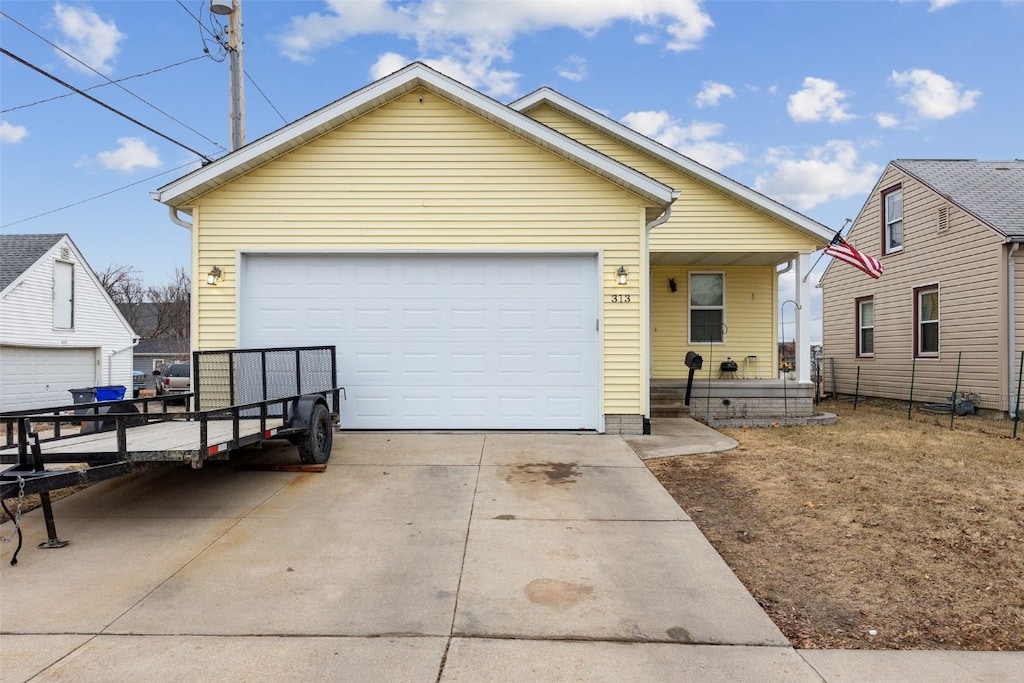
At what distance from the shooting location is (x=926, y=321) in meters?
14.9

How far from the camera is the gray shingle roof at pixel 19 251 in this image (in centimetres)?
2030

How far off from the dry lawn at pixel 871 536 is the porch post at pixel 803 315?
3148 millimetres

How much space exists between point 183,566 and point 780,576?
420 cm

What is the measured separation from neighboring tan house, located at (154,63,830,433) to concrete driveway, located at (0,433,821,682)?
2.31m

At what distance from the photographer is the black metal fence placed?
1193cm

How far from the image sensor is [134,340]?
26.7 m

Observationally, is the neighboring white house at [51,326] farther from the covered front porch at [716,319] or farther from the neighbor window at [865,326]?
the neighbor window at [865,326]

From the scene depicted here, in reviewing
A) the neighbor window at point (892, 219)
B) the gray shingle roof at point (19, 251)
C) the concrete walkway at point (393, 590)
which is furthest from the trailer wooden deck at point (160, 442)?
the gray shingle roof at point (19, 251)

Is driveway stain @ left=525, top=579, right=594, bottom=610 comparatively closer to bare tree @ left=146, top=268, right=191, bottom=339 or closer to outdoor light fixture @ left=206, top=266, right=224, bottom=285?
outdoor light fixture @ left=206, top=266, right=224, bottom=285

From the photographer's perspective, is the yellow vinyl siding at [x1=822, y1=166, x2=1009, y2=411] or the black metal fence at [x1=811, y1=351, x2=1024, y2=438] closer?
the black metal fence at [x1=811, y1=351, x2=1024, y2=438]

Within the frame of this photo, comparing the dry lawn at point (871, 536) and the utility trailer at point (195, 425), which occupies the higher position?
the utility trailer at point (195, 425)

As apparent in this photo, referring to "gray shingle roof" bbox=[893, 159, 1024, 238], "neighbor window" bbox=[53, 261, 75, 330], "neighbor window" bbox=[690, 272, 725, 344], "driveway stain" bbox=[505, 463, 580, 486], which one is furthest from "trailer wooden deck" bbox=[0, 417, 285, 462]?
"neighbor window" bbox=[53, 261, 75, 330]

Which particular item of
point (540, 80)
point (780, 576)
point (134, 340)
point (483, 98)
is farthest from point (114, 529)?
point (134, 340)

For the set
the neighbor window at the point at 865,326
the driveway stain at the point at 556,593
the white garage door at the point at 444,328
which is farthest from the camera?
the neighbor window at the point at 865,326
